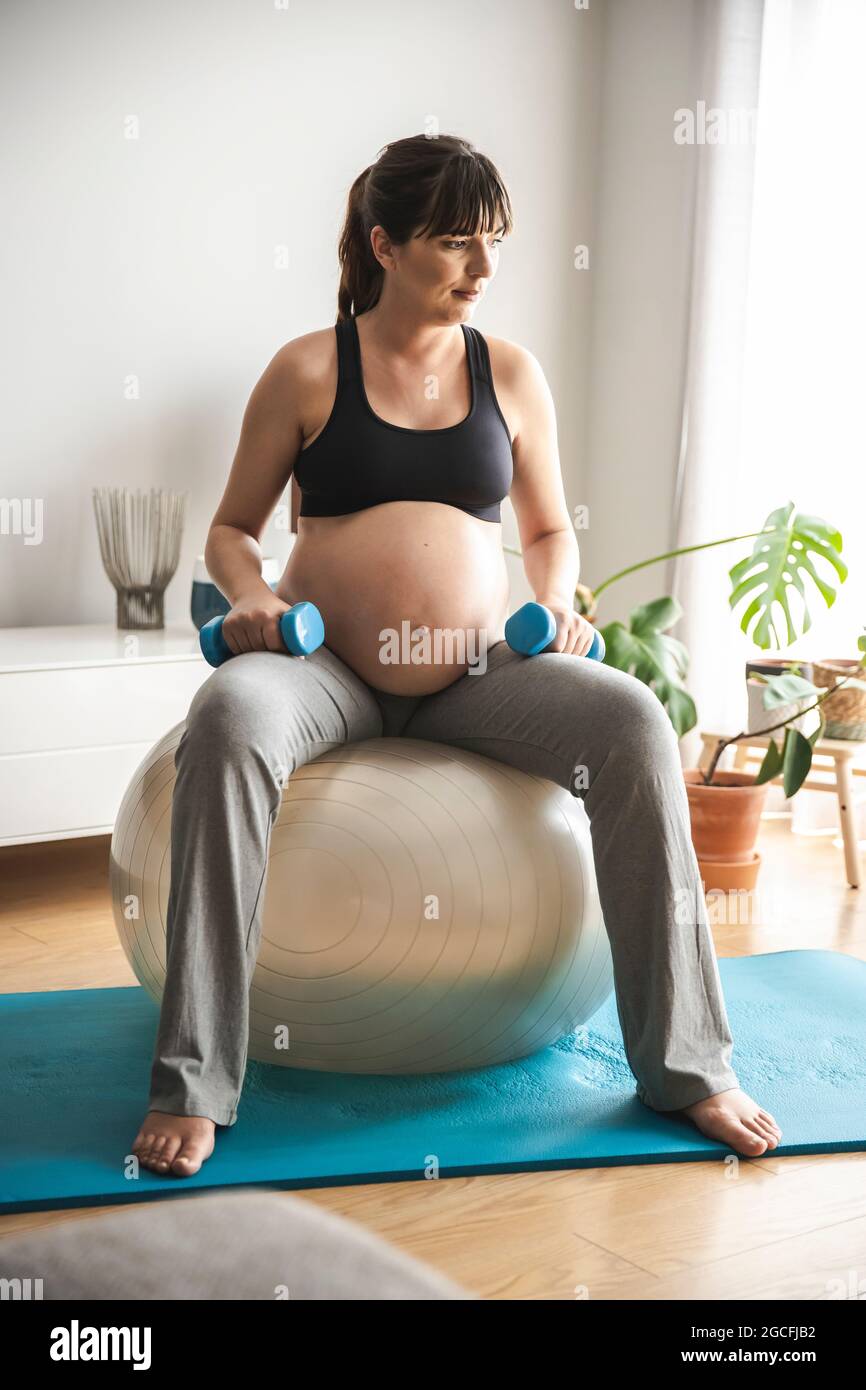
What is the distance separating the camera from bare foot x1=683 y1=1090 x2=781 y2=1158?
162 centimetres

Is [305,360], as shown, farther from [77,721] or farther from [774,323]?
[774,323]

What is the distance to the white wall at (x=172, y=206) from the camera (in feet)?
9.30

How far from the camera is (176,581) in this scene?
312 centimetres

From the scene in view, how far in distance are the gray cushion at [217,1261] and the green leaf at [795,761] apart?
2.17 metres

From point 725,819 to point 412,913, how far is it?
1279 mm

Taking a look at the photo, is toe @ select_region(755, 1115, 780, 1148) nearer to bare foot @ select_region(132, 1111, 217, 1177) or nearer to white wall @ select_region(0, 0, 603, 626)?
bare foot @ select_region(132, 1111, 217, 1177)

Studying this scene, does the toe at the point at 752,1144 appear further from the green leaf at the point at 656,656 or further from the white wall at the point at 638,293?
the white wall at the point at 638,293

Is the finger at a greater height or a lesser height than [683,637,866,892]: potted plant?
greater

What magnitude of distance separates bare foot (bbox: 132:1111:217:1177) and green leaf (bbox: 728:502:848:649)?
65.2 inches

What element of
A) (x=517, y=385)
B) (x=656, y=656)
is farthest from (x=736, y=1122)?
(x=656, y=656)

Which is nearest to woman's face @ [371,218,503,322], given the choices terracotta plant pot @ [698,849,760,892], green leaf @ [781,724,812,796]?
green leaf @ [781,724,812,796]
